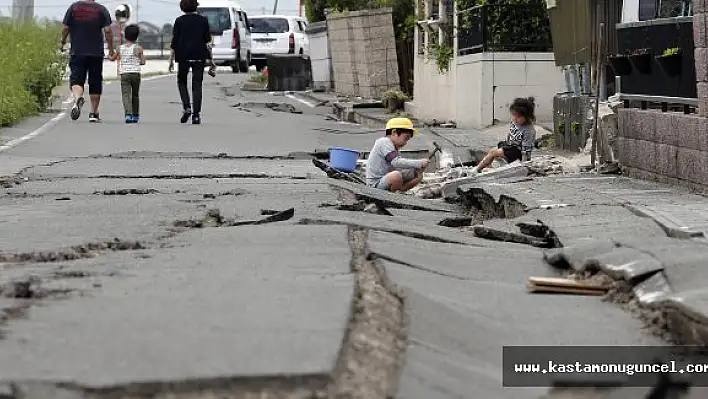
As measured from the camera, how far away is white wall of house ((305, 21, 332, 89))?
102 feet

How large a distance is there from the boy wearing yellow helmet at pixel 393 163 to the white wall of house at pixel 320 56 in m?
19.6

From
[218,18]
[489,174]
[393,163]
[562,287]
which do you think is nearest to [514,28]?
[489,174]

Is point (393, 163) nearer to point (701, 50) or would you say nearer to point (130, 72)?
point (701, 50)

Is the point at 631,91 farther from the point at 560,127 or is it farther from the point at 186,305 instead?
the point at 186,305

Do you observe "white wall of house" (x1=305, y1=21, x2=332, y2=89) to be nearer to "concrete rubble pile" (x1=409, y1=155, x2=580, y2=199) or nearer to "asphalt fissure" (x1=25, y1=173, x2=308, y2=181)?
"concrete rubble pile" (x1=409, y1=155, x2=580, y2=199)

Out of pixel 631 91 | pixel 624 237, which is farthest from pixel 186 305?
pixel 631 91

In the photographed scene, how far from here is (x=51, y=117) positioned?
19672mm

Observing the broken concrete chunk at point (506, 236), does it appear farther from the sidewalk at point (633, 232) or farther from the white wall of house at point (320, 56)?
the white wall of house at point (320, 56)

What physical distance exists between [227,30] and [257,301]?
39.7 metres

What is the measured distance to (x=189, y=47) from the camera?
1864 cm

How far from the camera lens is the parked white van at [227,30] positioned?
144 ft

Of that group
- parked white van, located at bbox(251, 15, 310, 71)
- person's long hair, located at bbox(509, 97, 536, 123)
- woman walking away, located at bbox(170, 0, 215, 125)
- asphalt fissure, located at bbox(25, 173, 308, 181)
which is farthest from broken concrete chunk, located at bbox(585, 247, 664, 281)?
parked white van, located at bbox(251, 15, 310, 71)

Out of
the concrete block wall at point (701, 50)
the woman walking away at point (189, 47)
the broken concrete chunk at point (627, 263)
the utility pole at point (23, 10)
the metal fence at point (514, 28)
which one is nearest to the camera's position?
the broken concrete chunk at point (627, 263)

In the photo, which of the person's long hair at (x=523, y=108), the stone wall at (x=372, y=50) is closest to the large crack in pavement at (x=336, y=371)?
the person's long hair at (x=523, y=108)
